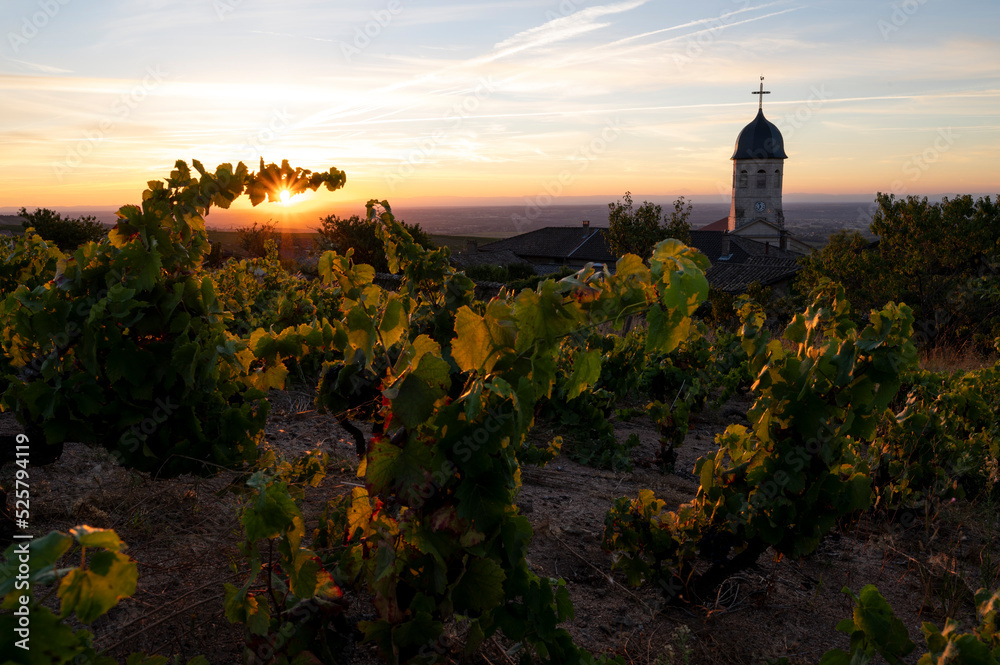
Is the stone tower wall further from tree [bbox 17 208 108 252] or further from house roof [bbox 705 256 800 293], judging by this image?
tree [bbox 17 208 108 252]

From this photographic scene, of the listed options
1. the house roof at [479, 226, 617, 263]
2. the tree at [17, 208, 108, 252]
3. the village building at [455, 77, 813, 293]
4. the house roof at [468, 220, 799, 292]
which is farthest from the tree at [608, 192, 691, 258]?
the tree at [17, 208, 108, 252]

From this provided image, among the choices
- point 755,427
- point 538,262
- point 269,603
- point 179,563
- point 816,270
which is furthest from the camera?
point 538,262

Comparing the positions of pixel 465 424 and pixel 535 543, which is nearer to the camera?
pixel 465 424

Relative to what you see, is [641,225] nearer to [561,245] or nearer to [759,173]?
[561,245]

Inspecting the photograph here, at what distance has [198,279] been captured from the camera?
3.22m

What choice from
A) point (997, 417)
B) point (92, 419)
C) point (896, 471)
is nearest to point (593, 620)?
point (92, 419)

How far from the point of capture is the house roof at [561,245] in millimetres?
54938

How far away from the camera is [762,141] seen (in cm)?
7088

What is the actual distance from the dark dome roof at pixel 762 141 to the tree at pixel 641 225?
47216 millimetres

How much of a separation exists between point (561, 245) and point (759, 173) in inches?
1205

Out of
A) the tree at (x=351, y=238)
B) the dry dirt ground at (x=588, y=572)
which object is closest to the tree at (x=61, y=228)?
the tree at (x=351, y=238)

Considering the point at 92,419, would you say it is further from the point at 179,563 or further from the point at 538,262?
the point at 538,262

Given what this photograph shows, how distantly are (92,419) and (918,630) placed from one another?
4.44 meters

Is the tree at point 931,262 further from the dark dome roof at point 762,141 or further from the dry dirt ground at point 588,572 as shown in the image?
the dark dome roof at point 762,141
